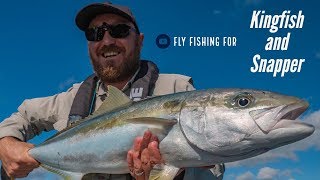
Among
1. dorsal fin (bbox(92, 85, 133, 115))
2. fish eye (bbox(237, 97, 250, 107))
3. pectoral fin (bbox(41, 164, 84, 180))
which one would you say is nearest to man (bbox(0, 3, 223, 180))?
pectoral fin (bbox(41, 164, 84, 180))

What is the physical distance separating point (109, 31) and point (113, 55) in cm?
43


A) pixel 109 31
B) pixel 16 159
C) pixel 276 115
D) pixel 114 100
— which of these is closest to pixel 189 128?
pixel 276 115

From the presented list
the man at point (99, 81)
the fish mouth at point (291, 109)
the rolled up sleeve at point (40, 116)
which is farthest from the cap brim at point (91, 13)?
the fish mouth at point (291, 109)

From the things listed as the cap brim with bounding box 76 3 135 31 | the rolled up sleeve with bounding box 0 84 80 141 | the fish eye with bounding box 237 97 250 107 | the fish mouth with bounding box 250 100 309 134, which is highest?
the cap brim with bounding box 76 3 135 31

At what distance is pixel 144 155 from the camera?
5820 millimetres

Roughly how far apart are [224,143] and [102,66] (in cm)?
375

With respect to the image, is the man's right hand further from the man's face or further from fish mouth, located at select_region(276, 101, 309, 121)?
fish mouth, located at select_region(276, 101, 309, 121)

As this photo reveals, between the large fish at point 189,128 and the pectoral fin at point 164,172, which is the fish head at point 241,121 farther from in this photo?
the pectoral fin at point 164,172

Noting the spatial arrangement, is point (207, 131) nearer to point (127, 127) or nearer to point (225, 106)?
point (225, 106)

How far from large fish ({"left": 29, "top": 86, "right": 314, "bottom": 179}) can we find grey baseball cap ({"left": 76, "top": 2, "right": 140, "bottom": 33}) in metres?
2.55

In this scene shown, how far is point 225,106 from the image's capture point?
5414mm

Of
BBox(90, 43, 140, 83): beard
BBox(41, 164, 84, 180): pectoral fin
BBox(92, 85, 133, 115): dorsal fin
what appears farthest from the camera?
BBox(90, 43, 140, 83): beard

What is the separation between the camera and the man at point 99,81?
793 cm

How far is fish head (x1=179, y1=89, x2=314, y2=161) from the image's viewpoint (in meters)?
5.05
